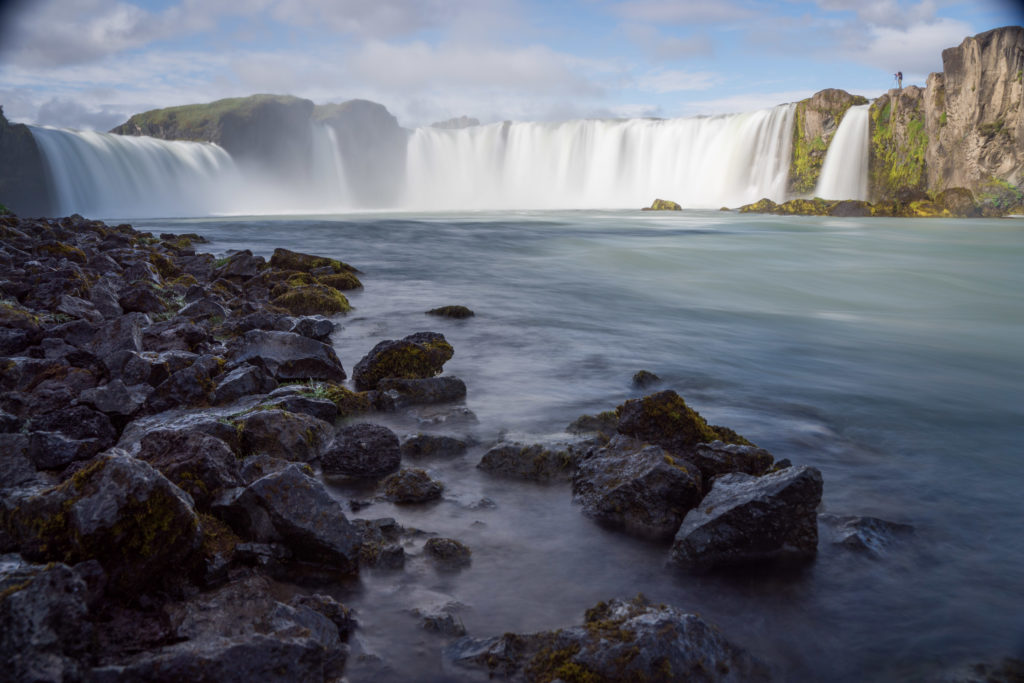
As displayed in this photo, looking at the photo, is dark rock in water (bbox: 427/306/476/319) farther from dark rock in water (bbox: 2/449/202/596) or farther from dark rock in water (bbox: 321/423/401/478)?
dark rock in water (bbox: 2/449/202/596)

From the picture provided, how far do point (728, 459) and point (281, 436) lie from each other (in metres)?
2.89

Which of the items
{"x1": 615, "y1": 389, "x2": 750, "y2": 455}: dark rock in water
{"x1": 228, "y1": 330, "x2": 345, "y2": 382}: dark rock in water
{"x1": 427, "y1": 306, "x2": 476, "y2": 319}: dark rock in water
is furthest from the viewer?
{"x1": 427, "y1": 306, "x2": 476, "y2": 319}: dark rock in water

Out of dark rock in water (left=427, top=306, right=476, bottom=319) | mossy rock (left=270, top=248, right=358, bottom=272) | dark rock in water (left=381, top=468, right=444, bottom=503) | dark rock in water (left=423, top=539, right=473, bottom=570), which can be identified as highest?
mossy rock (left=270, top=248, right=358, bottom=272)

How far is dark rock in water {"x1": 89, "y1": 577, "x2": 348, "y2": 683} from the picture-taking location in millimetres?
2273

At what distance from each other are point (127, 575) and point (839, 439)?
5.11 meters

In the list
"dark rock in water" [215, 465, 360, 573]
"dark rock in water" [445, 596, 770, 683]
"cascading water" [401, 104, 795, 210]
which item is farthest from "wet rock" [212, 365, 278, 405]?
"cascading water" [401, 104, 795, 210]

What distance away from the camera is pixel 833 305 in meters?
13.1

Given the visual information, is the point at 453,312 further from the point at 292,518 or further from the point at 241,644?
the point at 241,644

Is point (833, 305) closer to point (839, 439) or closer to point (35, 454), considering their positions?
point (839, 439)

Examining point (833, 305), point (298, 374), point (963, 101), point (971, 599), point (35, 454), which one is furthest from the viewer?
point (963, 101)

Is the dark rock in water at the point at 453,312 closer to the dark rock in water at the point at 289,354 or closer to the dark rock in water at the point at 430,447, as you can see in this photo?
the dark rock in water at the point at 289,354

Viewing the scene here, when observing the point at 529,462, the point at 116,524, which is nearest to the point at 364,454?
the point at 529,462

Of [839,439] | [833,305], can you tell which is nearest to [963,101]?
[833,305]

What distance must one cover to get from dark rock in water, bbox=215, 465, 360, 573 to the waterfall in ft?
194
